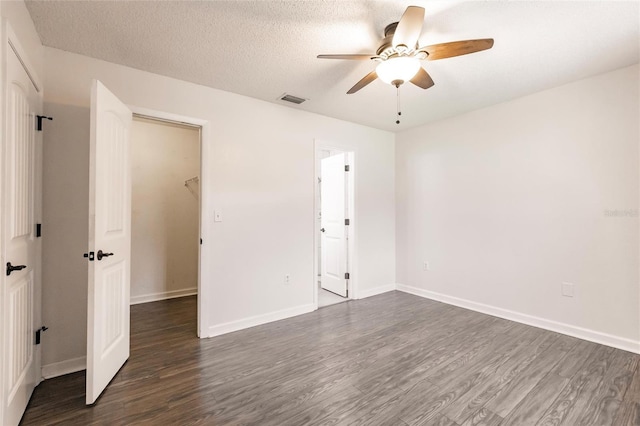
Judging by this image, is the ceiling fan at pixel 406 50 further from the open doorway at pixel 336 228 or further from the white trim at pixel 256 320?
the white trim at pixel 256 320

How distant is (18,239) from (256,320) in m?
2.09

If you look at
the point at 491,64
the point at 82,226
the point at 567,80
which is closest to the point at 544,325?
the point at 567,80

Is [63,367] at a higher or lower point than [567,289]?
lower

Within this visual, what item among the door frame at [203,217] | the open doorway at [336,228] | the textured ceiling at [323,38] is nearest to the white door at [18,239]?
the textured ceiling at [323,38]

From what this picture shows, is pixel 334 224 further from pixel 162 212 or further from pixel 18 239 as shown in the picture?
pixel 18 239

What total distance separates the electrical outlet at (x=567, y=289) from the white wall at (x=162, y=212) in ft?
14.9

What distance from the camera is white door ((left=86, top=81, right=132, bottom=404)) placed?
5.96 feet

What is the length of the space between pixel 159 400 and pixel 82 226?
146 cm

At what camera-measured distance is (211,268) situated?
2834 mm

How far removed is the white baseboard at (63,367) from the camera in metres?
2.11

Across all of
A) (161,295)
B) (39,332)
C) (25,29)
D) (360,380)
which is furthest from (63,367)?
(25,29)

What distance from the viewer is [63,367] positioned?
2160 millimetres

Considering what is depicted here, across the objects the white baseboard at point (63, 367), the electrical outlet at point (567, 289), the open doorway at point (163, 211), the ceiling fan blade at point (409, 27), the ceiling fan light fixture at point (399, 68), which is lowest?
the white baseboard at point (63, 367)

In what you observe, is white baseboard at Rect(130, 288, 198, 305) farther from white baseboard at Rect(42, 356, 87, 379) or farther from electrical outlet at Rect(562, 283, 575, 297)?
electrical outlet at Rect(562, 283, 575, 297)
